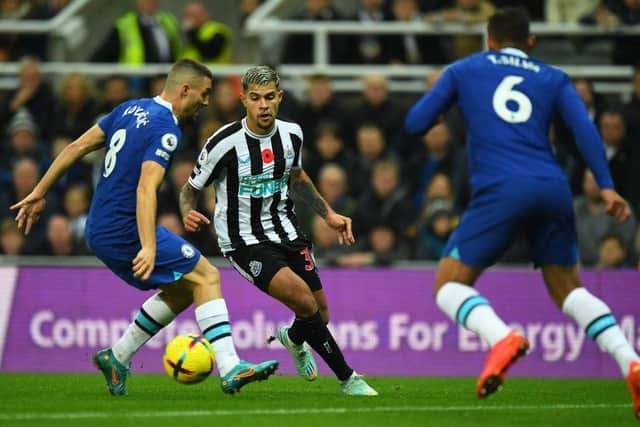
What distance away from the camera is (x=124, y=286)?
13.7 meters

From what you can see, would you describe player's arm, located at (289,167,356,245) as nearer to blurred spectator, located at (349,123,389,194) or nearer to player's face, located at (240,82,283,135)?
player's face, located at (240,82,283,135)

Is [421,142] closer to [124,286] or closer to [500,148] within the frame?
[124,286]

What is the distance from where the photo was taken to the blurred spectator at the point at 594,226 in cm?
1441

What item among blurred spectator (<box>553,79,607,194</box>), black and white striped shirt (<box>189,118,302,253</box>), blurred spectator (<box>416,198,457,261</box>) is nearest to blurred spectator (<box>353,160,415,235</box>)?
blurred spectator (<box>416,198,457,261</box>)

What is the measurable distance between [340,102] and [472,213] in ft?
28.7

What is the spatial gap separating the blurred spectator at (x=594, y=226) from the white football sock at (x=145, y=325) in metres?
6.15

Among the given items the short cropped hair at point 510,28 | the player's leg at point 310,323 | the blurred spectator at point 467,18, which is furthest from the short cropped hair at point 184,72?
the blurred spectator at point 467,18

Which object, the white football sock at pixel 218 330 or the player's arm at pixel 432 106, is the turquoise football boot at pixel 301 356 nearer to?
the white football sock at pixel 218 330

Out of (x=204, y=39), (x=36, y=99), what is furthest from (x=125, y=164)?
(x=204, y=39)

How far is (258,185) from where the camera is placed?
381 inches

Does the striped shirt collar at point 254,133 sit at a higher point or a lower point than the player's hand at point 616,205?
higher

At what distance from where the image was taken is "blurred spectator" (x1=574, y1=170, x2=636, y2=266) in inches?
567

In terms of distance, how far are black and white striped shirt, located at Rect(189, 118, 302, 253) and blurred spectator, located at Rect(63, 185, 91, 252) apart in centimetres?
551

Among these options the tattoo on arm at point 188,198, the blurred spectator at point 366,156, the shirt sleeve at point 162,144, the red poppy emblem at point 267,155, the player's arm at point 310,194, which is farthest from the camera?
the blurred spectator at point 366,156
